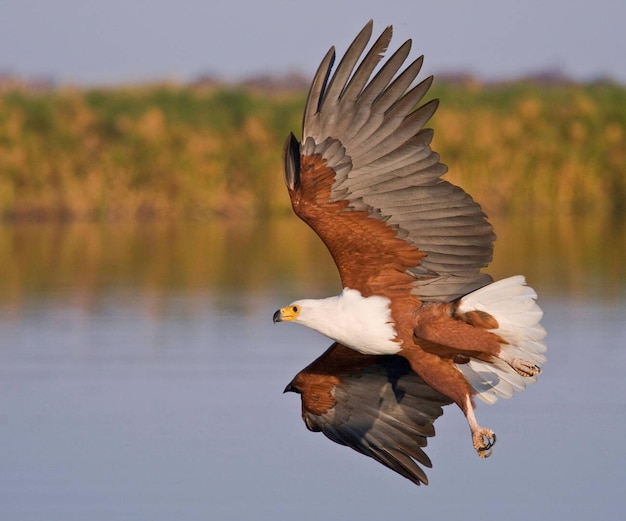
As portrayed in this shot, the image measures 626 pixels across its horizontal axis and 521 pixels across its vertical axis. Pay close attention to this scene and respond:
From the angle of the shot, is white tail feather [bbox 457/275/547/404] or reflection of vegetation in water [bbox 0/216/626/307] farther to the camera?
reflection of vegetation in water [bbox 0/216/626/307]

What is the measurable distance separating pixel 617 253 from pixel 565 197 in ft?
20.8

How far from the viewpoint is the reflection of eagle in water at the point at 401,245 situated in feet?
25.9

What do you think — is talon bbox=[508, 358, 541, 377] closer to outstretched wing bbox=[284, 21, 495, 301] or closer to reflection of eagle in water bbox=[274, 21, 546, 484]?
reflection of eagle in water bbox=[274, 21, 546, 484]

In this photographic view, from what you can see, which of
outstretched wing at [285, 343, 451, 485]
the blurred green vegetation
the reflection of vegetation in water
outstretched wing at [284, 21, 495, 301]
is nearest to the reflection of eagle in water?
outstretched wing at [284, 21, 495, 301]

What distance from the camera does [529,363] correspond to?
313 inches

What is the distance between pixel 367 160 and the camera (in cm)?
794

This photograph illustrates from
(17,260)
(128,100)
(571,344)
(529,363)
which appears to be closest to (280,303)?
(571,344)

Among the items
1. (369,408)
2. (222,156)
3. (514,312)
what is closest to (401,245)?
(514,312)

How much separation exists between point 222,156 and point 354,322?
57.1 ft

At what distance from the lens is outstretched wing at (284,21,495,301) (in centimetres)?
789

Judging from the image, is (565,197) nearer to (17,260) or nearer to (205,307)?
(17,260)

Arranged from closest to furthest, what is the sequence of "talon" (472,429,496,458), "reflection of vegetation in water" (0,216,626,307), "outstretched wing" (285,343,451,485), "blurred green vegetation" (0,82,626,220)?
1. "talon" (472,429,496,458)
2. "outstretched wing" (285,343,451,485)
3. "reflection of vegetation in water" (0,216,626,307)
4. "blurred green vegetation" (0,82,626,220)

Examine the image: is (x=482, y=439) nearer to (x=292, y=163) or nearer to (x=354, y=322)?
(x=354, y=322)

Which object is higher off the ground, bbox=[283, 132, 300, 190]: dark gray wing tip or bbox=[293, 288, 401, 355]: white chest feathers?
bbox=[283, 132, 300, 190]: dark gray wing tip
